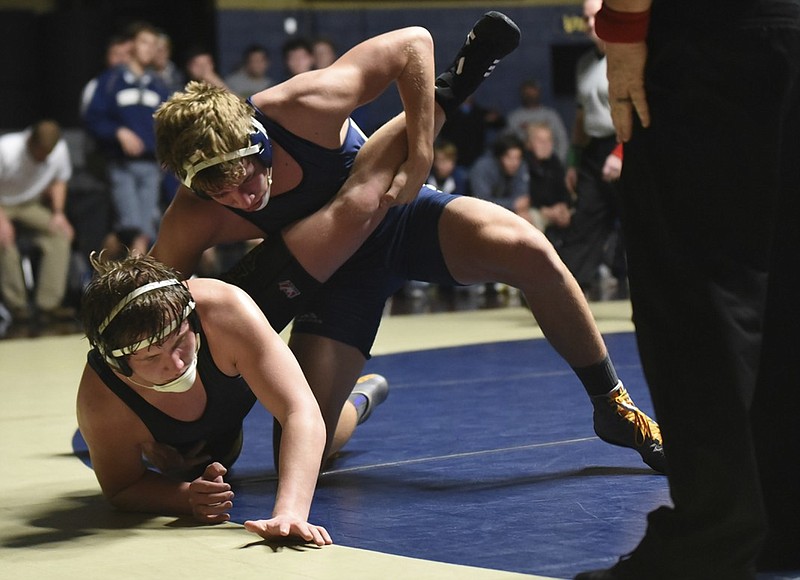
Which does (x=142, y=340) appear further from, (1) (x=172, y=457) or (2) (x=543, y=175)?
(2) (x=543, y=175)

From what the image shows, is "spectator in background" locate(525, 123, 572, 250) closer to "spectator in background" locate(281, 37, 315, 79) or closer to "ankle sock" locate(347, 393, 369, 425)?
"spectator in background" locate(281, 37, 315, 79)

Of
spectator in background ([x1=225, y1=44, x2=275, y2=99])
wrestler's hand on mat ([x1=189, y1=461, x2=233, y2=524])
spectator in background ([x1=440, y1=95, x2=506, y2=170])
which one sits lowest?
spectator in background ([x1=440, y1=95, x2=506, y2=170])

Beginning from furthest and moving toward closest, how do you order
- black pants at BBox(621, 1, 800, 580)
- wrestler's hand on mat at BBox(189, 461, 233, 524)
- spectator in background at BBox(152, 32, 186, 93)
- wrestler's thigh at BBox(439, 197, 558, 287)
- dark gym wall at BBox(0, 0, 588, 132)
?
dark gym wall at BBox(0, 0, 588, 132), spectator in background at BBox(152, 32, 186, 93), wrestler's thigh at BBox(439, 197, 558, 287), wrestler's hand on mat at BBox(189, 461, 233, 524), black pants at BBox(621, 1, 800, 580)

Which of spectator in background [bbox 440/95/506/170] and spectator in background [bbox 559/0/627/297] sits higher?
spectator in background [bbox 559/0/627/297]

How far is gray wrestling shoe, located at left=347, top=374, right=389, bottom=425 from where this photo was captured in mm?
3582

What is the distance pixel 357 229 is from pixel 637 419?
753 millimetres

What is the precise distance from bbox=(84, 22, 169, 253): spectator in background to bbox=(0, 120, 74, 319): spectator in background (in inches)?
11.4

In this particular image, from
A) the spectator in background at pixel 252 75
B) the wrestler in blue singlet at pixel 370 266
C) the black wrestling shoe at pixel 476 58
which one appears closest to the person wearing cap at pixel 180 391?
the wrestler in blue singlet at pixel 370 266

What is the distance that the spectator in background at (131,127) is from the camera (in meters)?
8.42

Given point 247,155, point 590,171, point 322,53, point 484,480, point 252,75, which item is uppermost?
point 247,155

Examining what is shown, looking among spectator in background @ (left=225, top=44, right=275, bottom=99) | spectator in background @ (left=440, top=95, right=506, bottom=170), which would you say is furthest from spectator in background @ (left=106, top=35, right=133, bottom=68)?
spectator in background @ (left=440, top=95, right=506, bottom=170)

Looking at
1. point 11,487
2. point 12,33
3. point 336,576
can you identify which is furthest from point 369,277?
point 12,33

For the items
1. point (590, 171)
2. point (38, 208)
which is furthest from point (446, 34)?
point (590, 171)

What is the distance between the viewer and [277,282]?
3.08m
